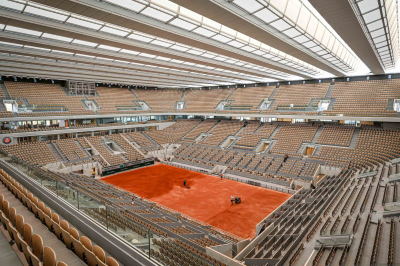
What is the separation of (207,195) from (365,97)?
23.9 m

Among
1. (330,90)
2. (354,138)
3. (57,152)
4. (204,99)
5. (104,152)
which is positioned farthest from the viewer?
(204,99)

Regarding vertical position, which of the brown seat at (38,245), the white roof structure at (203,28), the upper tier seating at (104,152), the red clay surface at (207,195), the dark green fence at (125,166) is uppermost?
the white roof structure at (203,28)

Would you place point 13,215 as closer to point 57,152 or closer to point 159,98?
point 57,152

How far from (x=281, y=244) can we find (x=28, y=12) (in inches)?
669

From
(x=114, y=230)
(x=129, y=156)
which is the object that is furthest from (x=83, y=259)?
(x=129, y=156)

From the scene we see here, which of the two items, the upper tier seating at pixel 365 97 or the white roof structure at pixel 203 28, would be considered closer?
the white roof structure at pixel 203 28

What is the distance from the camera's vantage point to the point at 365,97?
27.0 meters

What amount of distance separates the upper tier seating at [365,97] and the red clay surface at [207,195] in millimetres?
14960

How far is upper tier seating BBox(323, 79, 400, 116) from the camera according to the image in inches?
988

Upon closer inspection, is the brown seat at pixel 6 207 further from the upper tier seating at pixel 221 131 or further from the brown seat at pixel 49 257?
the upper tier seating at pixel 221 131

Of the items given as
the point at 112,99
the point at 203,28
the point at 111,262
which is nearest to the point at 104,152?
the point at 112,99

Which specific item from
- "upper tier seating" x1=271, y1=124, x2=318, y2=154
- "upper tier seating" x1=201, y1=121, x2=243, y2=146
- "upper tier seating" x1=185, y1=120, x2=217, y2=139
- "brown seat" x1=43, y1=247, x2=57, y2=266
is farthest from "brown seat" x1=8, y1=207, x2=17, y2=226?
"upper tier seating" x1=185, y1=120, x2=217, y2=139

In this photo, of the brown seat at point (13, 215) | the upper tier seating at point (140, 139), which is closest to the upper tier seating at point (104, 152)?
the upper tier seating at point (140, 139)

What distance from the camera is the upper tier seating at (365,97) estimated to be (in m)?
25.1
